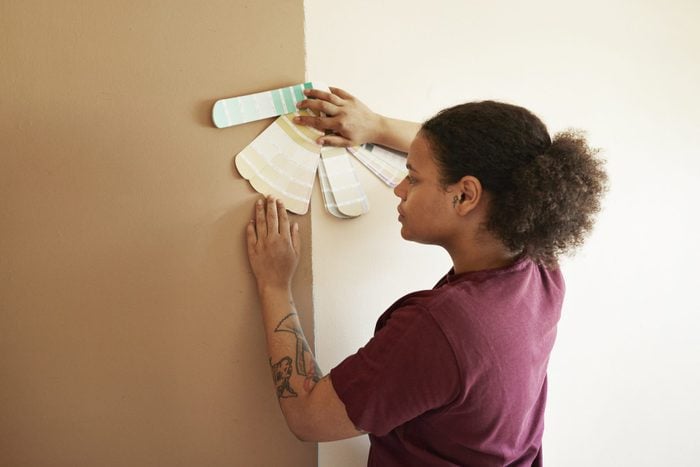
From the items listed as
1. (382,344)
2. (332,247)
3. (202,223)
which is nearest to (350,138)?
(332,247)

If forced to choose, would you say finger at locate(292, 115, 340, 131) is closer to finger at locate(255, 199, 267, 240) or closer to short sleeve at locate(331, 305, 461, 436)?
finger at locate(255, 199, 267, 240)

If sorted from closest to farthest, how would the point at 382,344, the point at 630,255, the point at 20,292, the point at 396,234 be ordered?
1. the point at 382,344
2. the point at 20,292
3. the point at 396,234
4. the point at 630,255

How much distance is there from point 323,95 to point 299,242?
29 centimetres

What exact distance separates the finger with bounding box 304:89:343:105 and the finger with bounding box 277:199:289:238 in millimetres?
213

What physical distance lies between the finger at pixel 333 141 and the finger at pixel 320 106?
0.05 m

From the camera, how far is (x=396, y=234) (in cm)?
107

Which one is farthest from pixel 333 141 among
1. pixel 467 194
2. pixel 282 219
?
pixel 467 194

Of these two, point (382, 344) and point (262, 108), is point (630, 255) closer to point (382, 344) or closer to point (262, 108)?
point (382, 344)

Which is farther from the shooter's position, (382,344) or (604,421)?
(604,421)

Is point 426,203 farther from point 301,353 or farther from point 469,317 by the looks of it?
point 301,353

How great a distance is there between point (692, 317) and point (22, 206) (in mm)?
1682

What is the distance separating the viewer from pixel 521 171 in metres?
0.73

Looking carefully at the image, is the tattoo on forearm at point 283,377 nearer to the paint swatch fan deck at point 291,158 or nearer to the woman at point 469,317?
the woman at point 469,317

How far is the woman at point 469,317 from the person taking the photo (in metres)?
0.69
